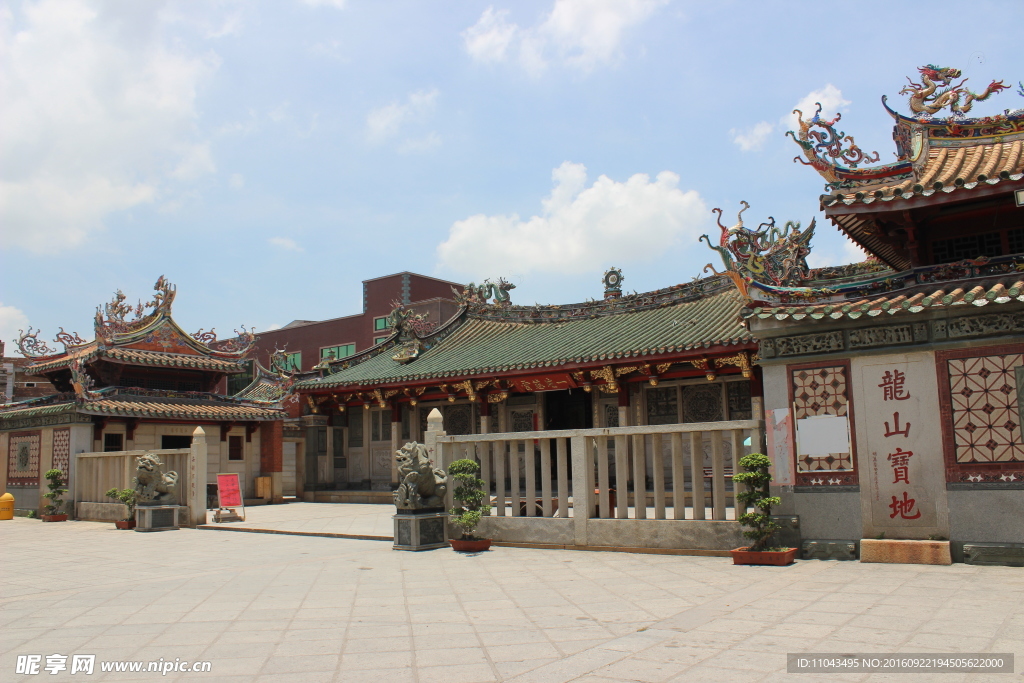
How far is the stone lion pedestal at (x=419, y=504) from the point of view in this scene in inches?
421

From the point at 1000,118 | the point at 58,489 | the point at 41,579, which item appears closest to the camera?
the point at 41,579

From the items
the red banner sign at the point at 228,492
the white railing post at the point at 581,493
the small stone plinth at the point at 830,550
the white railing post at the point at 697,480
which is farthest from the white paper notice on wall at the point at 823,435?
the red banner sign at the point at 228,492

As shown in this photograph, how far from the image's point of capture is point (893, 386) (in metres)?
8.63

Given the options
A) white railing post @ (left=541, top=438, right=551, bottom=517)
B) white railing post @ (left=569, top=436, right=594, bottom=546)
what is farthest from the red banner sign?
white railing post @ (left=569, top=436, right=594, bottom=546)

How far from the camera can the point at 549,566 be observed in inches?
351

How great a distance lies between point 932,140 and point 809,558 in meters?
5.93

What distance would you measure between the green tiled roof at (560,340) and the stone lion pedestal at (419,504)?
7.04m

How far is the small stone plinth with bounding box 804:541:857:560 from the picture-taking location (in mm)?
8586

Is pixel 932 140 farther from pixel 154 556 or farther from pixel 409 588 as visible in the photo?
pixel 154 556

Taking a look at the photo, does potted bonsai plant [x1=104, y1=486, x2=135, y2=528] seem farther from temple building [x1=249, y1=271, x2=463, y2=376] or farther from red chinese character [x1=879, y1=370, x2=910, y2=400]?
temple building [x1=249, y1=271, x2=463, y2=376]

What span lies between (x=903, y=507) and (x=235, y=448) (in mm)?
19331

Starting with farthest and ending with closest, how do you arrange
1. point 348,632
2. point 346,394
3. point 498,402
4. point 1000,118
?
point 346,394 → point 498,402 → point 1000,118 → point 348,632

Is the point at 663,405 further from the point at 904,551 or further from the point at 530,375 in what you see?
the point at 904,551

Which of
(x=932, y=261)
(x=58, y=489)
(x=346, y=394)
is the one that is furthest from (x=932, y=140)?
(x=58, y=489)
